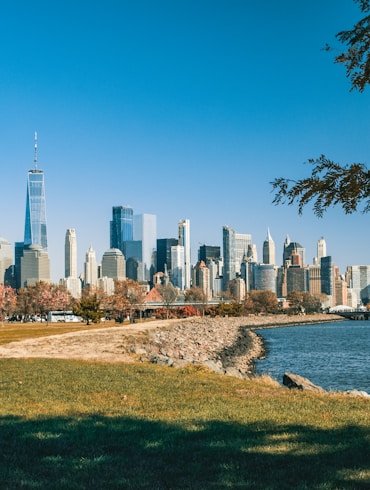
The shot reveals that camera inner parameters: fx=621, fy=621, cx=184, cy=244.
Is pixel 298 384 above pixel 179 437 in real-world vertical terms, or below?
below

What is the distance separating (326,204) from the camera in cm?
1022

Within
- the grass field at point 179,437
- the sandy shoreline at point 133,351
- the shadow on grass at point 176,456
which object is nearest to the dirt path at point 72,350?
the sandy shoreline at point 133,351

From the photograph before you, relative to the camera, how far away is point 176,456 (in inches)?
409

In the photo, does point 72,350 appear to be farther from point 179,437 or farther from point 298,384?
point 179,437

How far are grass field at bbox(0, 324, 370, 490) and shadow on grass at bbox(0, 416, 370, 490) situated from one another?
0.06ft

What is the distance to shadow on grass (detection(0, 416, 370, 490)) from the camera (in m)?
8.92

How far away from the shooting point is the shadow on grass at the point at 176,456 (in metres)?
8.92

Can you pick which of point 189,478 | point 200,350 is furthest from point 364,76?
point 200,350

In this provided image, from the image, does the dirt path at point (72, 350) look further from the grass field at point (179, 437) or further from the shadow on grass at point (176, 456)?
the shadow on grass at point (176, 456)

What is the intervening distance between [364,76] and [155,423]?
7.92 metres

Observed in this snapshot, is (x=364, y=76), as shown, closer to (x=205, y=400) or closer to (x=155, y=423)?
(x=155, y=423)

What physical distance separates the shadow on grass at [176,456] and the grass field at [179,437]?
0.02m

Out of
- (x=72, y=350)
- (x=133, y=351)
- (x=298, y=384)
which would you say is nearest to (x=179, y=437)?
(x=298, y=384)

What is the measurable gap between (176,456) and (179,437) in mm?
1308
